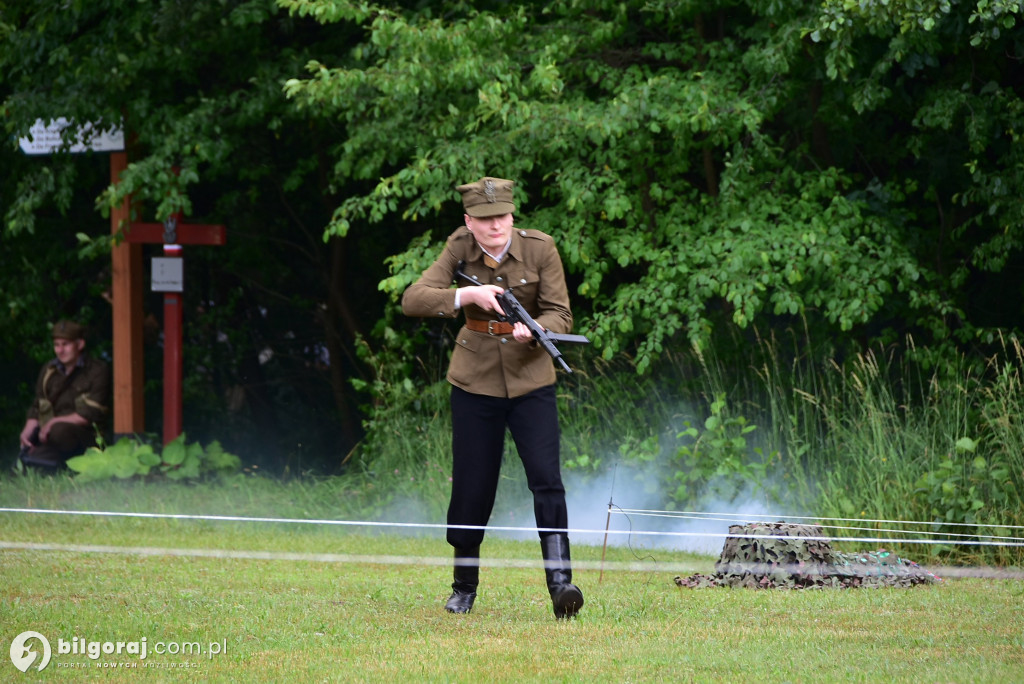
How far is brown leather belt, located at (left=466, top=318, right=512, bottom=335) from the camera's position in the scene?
18.6 ft

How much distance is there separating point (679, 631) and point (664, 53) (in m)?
5.48

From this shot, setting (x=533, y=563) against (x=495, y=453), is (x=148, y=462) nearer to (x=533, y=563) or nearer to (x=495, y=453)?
(x=533, y=563)

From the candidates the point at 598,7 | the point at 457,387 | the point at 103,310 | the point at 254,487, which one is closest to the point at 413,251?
the point at 598,7

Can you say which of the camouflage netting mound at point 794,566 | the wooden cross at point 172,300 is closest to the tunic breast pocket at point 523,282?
the camouflage netting mound at point 794,566

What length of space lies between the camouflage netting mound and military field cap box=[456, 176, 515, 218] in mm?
2183

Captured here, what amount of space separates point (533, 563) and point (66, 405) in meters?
5.80

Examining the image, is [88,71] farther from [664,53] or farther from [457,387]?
[457,387]

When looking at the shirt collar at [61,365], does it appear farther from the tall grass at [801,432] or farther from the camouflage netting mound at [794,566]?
the camouflage netting mound at [794,566]

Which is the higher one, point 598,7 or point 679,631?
point 598,7

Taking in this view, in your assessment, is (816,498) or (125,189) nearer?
(816,498)

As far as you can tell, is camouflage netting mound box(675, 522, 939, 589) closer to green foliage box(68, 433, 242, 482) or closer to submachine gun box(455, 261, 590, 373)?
Result: submachine gun box(455, 261, 590, 373)

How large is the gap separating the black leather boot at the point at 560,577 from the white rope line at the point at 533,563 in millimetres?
1024

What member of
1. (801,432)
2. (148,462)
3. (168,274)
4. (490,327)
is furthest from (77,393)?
(490,327)

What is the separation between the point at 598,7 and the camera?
30.1 feet
